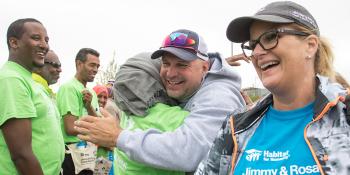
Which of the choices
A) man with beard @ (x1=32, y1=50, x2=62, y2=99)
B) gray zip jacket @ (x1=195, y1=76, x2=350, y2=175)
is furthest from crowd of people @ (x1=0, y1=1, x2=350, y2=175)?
man with beard @ (x1=32, y1=50, x2=62, y2=99)

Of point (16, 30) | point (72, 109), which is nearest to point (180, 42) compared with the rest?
point (16, 30)

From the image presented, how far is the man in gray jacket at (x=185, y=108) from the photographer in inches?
84.7

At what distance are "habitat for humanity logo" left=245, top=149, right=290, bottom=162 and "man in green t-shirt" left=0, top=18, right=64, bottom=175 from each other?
1777 millimetres

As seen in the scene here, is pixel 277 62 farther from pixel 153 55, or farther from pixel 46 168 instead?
pixel 46 168

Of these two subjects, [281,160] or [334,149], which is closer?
[334,149]

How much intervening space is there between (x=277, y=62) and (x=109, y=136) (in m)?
0.98

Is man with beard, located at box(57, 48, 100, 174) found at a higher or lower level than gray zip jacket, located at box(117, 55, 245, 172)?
lower

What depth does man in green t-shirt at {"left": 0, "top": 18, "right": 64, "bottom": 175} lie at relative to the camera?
2.92 metres

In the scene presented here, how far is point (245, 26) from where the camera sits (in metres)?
2.06

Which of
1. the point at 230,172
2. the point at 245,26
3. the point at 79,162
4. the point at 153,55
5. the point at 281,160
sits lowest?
the point at 79,162

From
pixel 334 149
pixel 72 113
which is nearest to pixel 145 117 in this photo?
pixel 334 149

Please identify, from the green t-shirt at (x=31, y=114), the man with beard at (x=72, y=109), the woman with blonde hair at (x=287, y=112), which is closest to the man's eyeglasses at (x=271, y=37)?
the woman with blonde hair at (x=287, y=112)

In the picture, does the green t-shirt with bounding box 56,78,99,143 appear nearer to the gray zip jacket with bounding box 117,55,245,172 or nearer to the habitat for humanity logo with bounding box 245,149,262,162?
the gray zip jacket with bounding box 117,55,245,172

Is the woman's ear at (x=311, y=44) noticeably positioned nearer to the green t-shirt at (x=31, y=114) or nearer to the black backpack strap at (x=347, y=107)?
→ the black backpack strap at (x=347, y=107)
